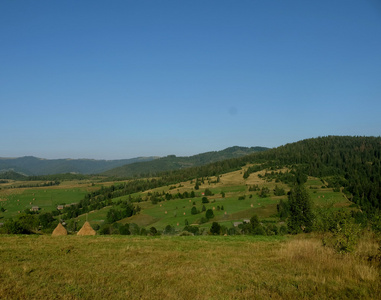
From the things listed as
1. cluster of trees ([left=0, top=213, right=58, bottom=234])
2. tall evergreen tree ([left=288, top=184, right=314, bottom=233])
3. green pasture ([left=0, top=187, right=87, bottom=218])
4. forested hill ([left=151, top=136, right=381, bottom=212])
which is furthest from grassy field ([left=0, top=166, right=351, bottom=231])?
cluster of trees ([left=0, top=213, right=58, bottom=234])

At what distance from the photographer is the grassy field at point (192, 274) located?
891cm

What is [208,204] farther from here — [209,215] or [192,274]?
[192,274]

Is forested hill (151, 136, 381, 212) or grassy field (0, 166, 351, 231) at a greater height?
forested hill (151, 136, 381, 212)

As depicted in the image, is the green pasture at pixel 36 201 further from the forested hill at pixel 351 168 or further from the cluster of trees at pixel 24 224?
the forested hill at pixel 351 168

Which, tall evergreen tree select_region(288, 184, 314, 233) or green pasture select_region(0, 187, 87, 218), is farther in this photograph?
green pasture select_region(0, 187, 87, 218)

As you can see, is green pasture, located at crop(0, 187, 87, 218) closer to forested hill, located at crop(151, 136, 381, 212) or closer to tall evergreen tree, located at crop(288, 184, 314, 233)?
forested hill, located at crop(151, 136, 381, 212)

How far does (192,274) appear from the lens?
450 inches

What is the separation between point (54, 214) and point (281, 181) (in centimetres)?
13258

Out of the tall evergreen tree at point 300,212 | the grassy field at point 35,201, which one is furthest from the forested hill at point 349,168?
the grassy field at point 35,201

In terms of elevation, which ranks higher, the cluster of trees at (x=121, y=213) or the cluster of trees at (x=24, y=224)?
the cluster of trees at (x=24, y=224)

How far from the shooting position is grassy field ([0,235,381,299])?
891 cm

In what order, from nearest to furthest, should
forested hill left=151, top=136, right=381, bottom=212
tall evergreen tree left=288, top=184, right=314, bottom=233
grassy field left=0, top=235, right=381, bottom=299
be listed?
grassy field left=0, top=235, right=381, bottom=299 < tall evergreen tree left=288, top=184, right=314, bottom=233 < forested hill left=151, top=136, right=381, bottom=212

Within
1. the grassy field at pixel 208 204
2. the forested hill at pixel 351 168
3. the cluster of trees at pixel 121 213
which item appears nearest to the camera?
the grassy field at pixel 208 204

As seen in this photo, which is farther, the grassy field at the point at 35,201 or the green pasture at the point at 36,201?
the grassy field at the point at 35,201
